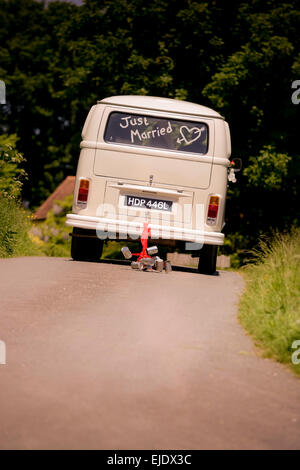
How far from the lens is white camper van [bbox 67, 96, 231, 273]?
1084 centimetres

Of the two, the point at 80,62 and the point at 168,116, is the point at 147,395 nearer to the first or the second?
the point at 168,116

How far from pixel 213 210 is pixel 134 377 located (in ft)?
20.1

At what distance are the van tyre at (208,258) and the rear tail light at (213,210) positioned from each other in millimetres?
642

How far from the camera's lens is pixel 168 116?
11.1 meters

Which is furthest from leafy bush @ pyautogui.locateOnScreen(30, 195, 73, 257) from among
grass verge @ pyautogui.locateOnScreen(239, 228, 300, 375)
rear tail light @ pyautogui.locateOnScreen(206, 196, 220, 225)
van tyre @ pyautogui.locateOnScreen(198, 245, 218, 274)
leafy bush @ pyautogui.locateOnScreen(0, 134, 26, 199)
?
grass verge @ pyautogui.locateOnScreen(239, 228, 300, 375)

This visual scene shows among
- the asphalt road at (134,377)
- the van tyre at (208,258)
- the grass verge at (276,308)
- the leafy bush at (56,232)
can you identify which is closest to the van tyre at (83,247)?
the van tyre at (208,258)

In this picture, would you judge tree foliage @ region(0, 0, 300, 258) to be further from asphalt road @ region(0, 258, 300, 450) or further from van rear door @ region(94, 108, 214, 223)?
asphalt road @ region(0, 258, 300, 450)

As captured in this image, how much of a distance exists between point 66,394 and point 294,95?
19621 mm

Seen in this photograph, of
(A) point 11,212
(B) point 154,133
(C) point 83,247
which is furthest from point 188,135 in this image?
(A) point 11,212

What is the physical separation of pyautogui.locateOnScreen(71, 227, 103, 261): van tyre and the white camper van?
0.32m

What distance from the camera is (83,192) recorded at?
10875 mm

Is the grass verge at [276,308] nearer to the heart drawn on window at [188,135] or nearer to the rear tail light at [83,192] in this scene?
the heart drawn on window at [188,135]

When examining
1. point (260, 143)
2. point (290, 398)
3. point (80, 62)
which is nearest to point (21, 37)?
point (80, 62)

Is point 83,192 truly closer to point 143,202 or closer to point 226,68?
point 143,202
